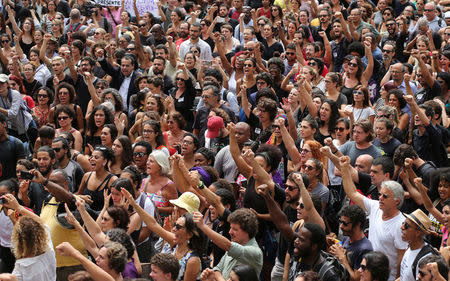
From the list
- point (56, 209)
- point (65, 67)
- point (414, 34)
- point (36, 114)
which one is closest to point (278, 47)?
point (414, 34)

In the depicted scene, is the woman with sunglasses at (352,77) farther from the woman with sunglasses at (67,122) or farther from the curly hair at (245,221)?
the curly hair at (245,221)

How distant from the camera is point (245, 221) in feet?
23.1

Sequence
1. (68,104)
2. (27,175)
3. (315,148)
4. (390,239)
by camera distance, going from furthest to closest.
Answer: (68,104), (315,148), (27,175), (390,239)

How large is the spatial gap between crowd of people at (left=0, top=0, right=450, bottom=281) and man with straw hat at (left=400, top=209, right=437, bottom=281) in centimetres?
1

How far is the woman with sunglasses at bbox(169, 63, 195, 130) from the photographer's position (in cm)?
1223

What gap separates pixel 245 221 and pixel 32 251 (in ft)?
5.90

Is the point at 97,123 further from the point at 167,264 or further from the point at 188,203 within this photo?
the point at 167,264

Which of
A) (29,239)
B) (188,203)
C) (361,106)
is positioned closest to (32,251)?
(29,239)

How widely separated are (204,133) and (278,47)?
451cm

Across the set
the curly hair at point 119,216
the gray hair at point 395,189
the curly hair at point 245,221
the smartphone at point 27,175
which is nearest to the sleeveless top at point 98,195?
the smartphone at point 27,175

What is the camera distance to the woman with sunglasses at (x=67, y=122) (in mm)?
10867

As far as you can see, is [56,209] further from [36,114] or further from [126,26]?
[126,26]

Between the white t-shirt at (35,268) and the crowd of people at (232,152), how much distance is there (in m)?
0.01

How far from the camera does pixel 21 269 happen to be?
6746 mm
